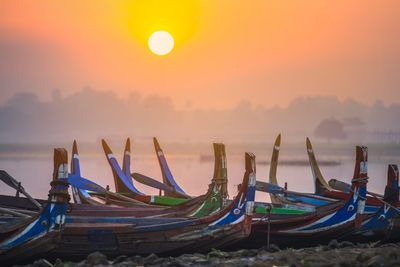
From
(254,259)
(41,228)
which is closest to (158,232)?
(254,259)

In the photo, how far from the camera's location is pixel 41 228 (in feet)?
34.9

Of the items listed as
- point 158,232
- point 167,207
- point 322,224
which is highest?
point 167,207

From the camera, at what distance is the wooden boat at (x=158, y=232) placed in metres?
11.3

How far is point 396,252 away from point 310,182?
27.6 metres

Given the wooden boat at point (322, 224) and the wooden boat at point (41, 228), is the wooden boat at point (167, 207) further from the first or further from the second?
the wooden boat at point (41, 228)

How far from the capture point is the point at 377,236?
1401 cm

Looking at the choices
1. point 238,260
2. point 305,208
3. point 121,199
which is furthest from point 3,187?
point 238,260

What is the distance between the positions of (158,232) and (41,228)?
5.98 feet

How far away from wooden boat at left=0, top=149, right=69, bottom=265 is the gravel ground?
1.07 feet

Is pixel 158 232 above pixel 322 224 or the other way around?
the other way around

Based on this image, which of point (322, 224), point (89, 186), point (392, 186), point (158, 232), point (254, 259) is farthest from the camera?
point (89, 186)

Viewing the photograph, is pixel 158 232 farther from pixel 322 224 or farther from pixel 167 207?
pixel 322 224

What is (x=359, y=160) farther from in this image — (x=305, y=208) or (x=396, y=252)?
(x=396, y=252)

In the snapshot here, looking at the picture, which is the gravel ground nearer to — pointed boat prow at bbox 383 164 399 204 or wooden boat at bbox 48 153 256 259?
wooden boat at bbox 48 153 256 259
